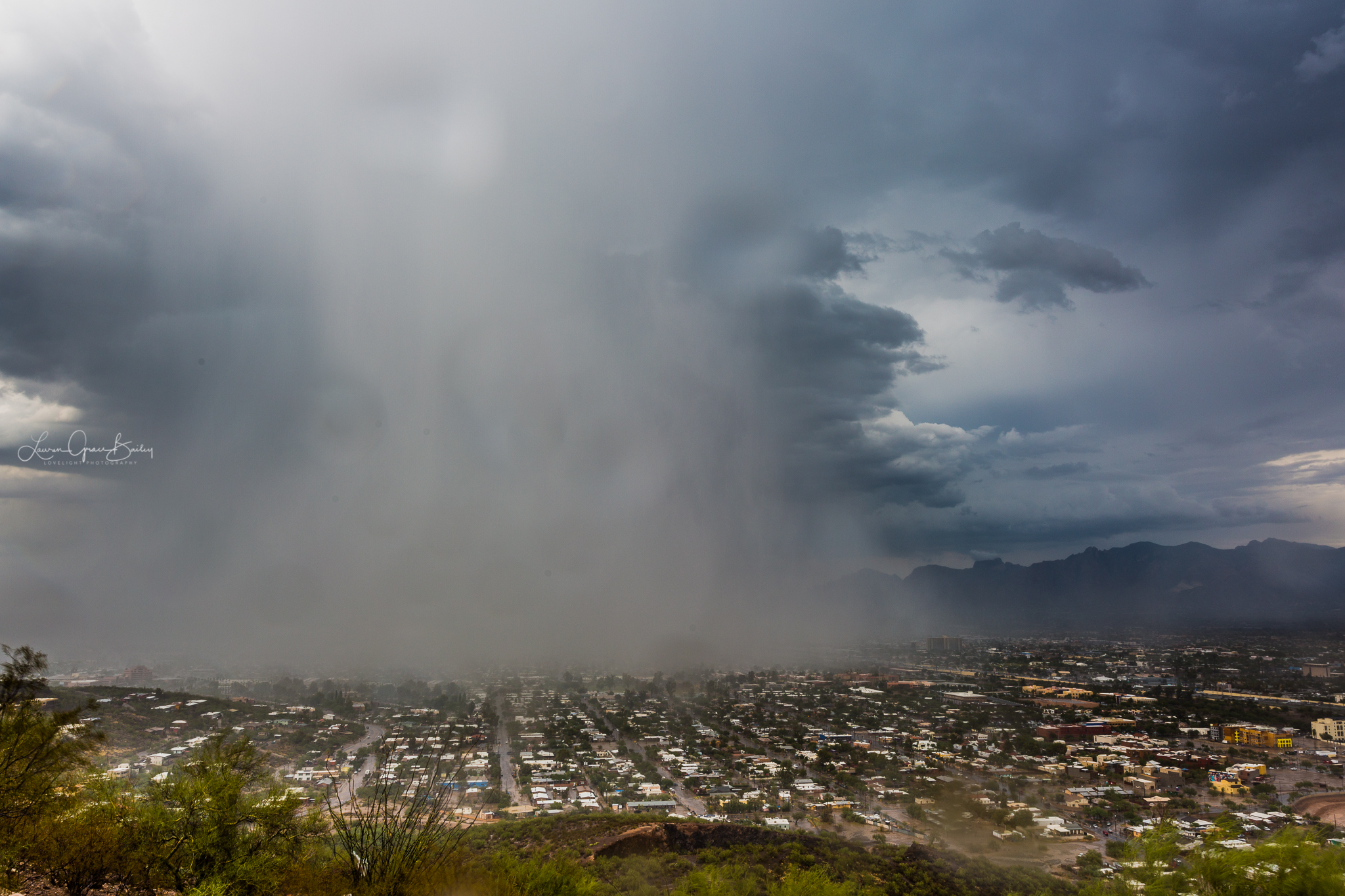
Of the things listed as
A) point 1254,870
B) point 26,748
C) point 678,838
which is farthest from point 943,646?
point 26,748

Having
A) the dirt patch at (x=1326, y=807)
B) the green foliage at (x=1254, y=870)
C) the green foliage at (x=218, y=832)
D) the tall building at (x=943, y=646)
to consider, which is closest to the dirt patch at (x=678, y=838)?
the green foliage at (x=218, y=832)

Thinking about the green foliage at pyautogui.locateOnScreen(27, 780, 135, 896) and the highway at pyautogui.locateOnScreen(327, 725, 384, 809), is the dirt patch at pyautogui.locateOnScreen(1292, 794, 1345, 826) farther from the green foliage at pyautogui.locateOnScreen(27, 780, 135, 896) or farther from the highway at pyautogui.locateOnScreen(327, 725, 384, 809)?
the green foliage at pyautogui.locateOnScreen(27, 780, 135, 896)

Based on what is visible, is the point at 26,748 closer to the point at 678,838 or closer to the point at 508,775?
the point at 678,838

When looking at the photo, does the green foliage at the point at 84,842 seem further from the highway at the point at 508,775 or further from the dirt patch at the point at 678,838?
the highway at the point at 508,775

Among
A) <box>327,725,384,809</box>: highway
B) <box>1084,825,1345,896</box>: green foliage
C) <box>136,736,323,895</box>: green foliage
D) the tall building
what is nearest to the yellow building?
<box>1084,825,1345,896</box>: green foliage

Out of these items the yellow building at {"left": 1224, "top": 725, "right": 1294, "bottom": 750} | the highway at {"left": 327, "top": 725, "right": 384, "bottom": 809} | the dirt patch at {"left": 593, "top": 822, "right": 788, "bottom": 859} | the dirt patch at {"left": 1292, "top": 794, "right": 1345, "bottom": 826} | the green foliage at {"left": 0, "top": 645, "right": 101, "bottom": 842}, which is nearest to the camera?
the green foliage at {"left": 0, "top": 645, "right": 101, "bottom": 842}

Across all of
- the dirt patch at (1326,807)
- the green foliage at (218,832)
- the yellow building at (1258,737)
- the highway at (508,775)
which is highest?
the green foliage at (218,832)
